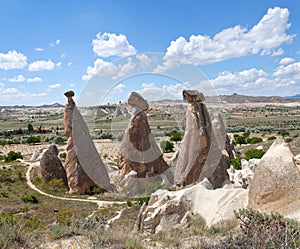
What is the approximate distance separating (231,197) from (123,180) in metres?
7.35

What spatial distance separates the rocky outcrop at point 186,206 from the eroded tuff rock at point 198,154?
12.9ft

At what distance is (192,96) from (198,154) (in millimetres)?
2039

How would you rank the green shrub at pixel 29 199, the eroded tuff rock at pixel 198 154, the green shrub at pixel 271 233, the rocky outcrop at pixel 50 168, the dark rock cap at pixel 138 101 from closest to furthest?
1. the green shrub at pixel 271 233
2. the eroded tuff rock at pixel 198 154
3. the green shrub at pixel 29 199
4. the dark rock cap at pixel 138 101
5. the rocky outcrop at pixel 50 168

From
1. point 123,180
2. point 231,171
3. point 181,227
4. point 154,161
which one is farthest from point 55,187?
point 181,227

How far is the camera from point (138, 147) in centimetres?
1312

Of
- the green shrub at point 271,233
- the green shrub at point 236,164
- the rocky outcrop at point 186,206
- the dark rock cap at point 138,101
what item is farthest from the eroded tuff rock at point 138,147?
the green shrub at point 271,233

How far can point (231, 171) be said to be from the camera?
12.3 meters

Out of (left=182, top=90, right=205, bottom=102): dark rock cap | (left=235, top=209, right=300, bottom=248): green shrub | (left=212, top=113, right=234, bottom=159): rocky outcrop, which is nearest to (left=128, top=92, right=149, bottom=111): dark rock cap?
(left=182, top=90, right=205, bottom=102): dark rock cap

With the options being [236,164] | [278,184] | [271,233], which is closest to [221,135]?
[236,164]

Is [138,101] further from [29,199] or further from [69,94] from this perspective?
[29,199]

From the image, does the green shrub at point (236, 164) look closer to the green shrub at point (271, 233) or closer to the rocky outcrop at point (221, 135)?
the rocky outcrop at point (221, 135)

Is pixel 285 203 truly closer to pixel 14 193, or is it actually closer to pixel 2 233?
pixel 2 233

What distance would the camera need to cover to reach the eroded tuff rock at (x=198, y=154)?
10.2 meters

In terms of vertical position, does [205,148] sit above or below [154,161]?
above
